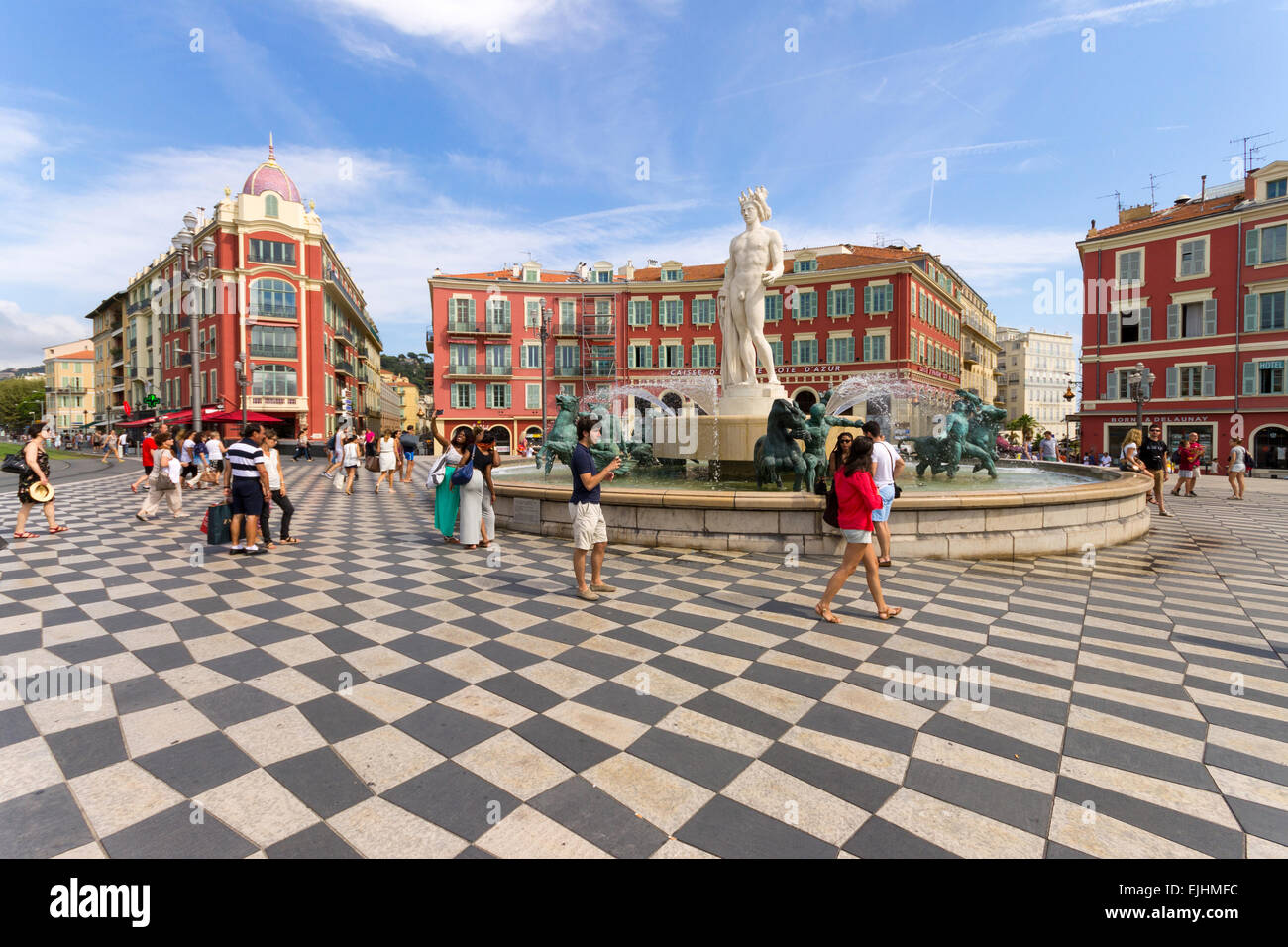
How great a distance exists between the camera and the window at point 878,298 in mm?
39969

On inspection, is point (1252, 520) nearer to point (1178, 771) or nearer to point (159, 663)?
point (1178, 771)

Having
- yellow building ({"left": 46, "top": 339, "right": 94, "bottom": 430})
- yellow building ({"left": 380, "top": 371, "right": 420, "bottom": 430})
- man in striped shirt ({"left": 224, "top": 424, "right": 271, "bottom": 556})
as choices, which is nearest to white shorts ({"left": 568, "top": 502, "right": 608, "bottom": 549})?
man in striped shirt ({"left": 224, "top": 424, "right": 271, "bottom": 556})

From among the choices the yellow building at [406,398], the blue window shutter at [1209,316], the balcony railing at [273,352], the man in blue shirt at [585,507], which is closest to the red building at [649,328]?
the balcony railing at [273,352]

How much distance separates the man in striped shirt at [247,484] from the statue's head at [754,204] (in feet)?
29.7

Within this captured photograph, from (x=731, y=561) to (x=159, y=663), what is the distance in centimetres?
539

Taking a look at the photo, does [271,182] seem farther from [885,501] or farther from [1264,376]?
[1264,376]

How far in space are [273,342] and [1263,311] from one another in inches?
2100

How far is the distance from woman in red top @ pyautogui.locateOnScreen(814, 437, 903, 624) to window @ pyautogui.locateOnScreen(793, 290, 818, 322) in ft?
131

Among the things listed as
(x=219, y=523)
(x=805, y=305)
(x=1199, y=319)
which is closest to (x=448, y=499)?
(x=219, y=523)

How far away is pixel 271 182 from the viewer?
131ft

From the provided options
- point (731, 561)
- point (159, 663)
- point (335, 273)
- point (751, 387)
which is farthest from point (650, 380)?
point (159, 663)

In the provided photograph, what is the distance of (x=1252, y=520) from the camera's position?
11961mm

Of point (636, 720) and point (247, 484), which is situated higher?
point (247, 484)

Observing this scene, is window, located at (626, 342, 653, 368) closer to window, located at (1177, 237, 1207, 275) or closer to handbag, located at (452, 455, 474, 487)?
window, located at (1177, 237, 1207, 275)
